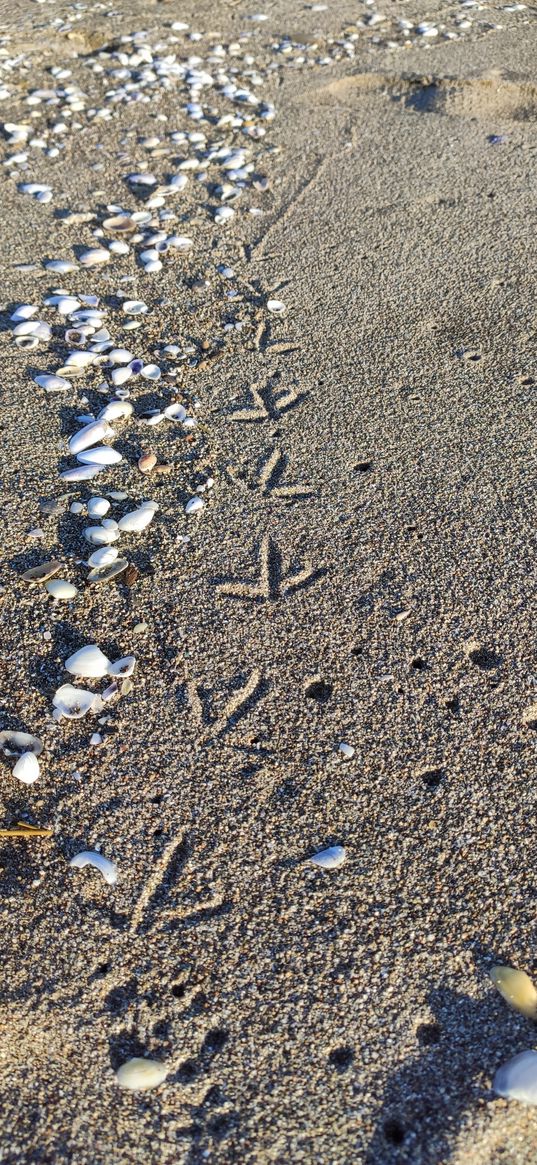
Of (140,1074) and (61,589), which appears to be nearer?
(140,1074)

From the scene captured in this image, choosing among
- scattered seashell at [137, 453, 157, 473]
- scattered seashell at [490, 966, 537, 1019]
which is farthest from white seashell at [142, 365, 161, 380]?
scattered seashell at [490, 966, 537, 1019]

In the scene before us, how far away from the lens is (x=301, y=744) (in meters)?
2.33

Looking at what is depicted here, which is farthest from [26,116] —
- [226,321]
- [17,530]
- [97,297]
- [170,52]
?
[17,530]

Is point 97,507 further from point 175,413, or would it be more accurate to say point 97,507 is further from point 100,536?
point 175,413

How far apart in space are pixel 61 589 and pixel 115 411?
0.86 m

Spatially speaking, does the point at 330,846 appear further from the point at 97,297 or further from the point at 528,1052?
the point at 97,297

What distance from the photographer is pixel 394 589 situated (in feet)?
8.79

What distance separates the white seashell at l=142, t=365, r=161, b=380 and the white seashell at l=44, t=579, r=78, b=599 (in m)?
1.08

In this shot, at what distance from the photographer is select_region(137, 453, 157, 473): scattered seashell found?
305 cm

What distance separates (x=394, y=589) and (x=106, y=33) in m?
5.16

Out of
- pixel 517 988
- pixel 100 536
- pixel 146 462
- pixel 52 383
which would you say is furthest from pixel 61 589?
pixel 517 988

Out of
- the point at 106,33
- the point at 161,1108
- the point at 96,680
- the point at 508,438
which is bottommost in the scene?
the point at 161,1108

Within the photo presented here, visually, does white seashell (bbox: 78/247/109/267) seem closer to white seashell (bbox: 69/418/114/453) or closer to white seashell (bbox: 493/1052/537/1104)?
white seashell (bbox: 69/418/114/453)

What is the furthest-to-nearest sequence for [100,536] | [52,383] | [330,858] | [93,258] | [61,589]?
[93,258] → [52,383] → [100,536] → [61,589] → [330,858]
